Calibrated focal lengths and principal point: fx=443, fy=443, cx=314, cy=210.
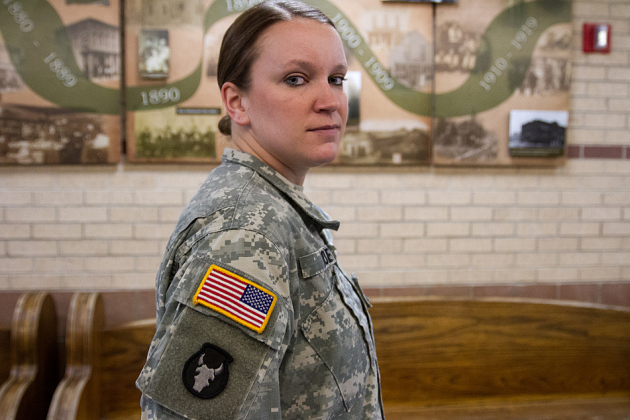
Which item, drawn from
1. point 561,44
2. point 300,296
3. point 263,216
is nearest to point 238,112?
point 263,216

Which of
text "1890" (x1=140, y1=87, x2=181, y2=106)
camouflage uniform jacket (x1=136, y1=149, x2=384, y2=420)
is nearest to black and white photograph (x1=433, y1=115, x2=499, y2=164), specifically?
text "1890" (x1=140, y1=87, x2=181, y2=106)

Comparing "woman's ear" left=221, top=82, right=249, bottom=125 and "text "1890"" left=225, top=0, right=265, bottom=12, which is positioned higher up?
"text "1890"" left=225, top=0, right=265, bottom=12

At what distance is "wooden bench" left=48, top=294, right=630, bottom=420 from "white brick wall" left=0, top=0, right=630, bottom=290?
252 mm

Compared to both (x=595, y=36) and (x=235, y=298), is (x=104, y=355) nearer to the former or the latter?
(x=235, y=298)

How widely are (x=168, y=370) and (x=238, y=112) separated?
48 cm

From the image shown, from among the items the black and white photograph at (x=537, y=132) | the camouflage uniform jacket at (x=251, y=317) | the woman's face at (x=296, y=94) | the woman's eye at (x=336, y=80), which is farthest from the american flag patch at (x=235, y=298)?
the black and white photograph at (x=537, y=132)

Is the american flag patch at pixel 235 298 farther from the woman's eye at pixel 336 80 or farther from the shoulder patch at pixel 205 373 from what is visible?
the woman's eye at pixel 336 80

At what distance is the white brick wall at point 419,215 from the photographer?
2.23 m

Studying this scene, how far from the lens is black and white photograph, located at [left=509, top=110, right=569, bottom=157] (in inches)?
94.8

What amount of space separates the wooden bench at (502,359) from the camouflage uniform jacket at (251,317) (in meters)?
1.43

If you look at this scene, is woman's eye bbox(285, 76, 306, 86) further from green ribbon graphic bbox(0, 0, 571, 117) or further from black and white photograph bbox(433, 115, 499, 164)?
black and white photograph bbox(433, 115, 499, 164)

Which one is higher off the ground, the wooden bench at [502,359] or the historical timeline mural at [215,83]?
the historical timeline mural at [215,83]

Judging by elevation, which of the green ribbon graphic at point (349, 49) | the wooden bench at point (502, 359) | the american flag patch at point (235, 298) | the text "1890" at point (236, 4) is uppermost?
the text "1890" at point (236, 4)

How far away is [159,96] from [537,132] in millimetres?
2013
